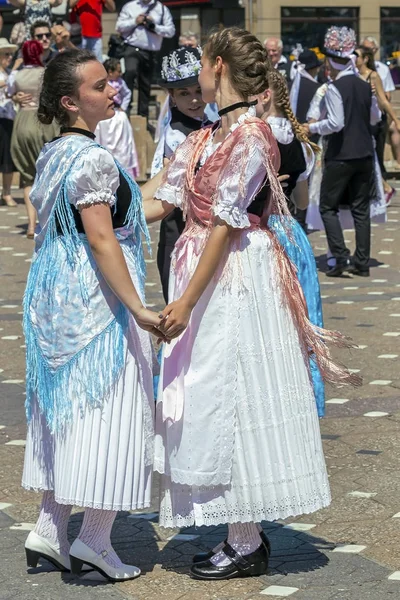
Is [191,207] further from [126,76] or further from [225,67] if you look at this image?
[126,76]

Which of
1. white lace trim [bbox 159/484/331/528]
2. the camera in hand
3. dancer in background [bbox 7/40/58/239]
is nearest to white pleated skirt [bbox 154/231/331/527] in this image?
white lace trim [bbox 159/484/331/528]

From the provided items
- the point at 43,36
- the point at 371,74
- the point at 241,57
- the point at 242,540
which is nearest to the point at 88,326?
the point at 242,540

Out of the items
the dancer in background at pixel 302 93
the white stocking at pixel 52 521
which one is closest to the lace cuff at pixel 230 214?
the white stocking at pixel 52 521

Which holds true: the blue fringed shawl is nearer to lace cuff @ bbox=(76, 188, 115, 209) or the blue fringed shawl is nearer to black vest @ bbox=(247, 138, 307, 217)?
lace cuff @ bbox=(76, 188, 115, 209)

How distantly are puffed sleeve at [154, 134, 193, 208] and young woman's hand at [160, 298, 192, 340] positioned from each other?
1.78 ft

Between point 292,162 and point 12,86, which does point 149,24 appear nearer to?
point 12,86

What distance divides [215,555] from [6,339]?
4808 millimetres

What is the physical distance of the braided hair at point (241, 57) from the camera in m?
4.68

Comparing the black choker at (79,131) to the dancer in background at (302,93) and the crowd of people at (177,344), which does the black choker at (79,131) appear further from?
the dancer in background at (302,93)

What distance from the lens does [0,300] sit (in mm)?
11000

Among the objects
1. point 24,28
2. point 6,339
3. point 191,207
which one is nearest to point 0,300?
point 6,339

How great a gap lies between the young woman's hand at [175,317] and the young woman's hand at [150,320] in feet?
0.06

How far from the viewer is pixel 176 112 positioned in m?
7.27

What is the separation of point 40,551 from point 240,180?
148 cm
